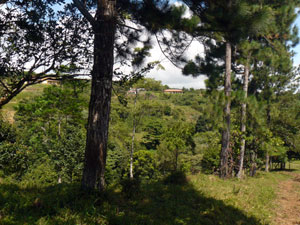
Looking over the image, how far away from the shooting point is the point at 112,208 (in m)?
4.15

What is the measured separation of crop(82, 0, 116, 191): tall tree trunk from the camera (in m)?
4.24

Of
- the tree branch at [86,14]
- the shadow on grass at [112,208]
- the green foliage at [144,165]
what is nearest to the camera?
the shadow on grass at [112,208]

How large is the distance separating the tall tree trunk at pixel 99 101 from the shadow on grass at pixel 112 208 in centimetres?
47

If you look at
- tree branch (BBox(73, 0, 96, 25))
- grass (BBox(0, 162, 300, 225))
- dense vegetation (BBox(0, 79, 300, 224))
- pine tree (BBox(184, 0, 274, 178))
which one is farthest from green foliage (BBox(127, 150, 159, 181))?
pine tree (BBox(184, 0, 274, 178))

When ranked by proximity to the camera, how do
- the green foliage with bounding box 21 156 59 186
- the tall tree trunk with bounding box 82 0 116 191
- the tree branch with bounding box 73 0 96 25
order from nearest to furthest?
the tree branch with bounding box 73 0 96 25
the tall tree trunk with bounding box 82 0 116 191
the green foliage with bounding box 21 156 59 186

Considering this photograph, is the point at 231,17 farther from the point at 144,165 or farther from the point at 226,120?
the point at 144,165

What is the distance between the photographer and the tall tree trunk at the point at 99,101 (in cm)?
424

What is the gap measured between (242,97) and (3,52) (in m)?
8.27

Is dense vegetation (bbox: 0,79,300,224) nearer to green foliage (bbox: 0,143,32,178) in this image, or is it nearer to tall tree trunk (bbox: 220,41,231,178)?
green foliage (bbox: 0,143,32,178)

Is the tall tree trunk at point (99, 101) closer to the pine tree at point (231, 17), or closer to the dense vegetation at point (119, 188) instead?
the dense vegetation at point (119, 188)

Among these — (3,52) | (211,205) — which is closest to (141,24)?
(3,52)

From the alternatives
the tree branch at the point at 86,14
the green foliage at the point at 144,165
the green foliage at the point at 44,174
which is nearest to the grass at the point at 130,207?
the tree branch at the point at 86,14

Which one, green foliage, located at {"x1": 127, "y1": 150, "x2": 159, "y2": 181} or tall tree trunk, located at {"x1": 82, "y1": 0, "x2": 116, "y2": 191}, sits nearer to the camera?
tall tree trunk, located at {"x1": 82, "y1": 0, "x2": 116, "y2": 191}

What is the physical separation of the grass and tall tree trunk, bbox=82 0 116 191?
18.3 inches
